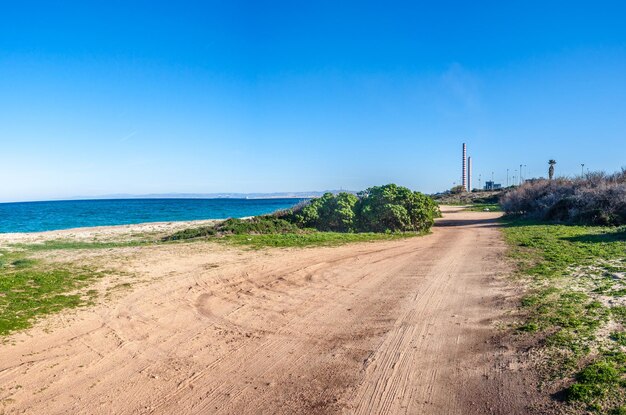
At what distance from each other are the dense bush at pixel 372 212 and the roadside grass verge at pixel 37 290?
15.1 meters

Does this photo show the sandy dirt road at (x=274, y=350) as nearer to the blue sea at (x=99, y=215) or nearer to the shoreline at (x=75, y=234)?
the shoreline at (x=75, y=234)

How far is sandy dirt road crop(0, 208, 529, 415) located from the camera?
499 cm

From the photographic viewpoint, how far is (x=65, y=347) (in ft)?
21.3

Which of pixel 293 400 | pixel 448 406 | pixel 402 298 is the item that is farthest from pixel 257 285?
pixel 448 406

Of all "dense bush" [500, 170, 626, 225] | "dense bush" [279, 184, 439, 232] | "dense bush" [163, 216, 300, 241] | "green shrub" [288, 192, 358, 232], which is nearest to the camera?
"dense bush" [163, 216, 300, 241]

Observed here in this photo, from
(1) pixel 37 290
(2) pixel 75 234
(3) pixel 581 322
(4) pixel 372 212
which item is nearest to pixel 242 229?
(4) pixel 372 212

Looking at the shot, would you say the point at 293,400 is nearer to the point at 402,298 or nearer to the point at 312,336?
the point at 312,336

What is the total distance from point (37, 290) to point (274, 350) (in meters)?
6.32

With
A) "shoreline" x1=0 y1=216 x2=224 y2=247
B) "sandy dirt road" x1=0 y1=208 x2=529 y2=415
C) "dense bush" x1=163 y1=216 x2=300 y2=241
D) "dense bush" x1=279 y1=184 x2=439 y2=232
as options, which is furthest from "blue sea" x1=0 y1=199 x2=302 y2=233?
"sandy dirt road" x1=0 y1=208 x2=529 y2=415

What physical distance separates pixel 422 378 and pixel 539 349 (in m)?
1.90

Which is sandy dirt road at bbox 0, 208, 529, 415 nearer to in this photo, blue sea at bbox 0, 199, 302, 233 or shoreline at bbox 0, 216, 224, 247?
shoreline at bbox 0, 216, 224, 247

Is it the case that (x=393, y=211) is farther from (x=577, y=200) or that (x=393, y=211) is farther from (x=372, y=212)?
(x=577, y=200)

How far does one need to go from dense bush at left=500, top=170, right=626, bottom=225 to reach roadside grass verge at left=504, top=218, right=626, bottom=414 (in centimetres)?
1307

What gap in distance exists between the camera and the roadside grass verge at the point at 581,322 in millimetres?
4754
